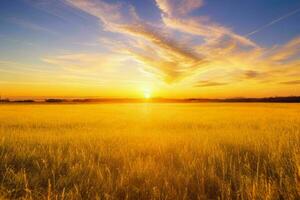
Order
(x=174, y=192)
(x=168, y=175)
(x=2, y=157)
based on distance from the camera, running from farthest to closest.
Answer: (x=2, y=157)
(x=168, y=175)
(x=174, y=192)

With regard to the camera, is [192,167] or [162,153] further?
[162,153]

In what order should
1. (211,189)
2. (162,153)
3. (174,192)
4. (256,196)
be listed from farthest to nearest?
1. (162,153)
2. (211,189)
3. (174,192)
4. (256,196)

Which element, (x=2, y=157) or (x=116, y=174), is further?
(x=2, y=157)

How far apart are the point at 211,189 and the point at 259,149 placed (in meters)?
3.06

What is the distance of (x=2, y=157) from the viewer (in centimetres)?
580

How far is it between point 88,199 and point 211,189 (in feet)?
6.18

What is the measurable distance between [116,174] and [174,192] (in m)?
1.40

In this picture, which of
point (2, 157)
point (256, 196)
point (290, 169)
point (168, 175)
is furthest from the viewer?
point (2, 157)

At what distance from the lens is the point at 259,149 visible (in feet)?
22.4

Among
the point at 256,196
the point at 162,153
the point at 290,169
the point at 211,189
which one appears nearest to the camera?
the point at 256,196

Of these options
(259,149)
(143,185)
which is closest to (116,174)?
(143,185)

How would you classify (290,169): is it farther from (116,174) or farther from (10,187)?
(10,187)

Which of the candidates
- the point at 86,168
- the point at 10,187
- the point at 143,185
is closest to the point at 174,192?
the point at 143,185

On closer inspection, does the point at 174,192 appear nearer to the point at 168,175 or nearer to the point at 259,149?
the point at 168,175
